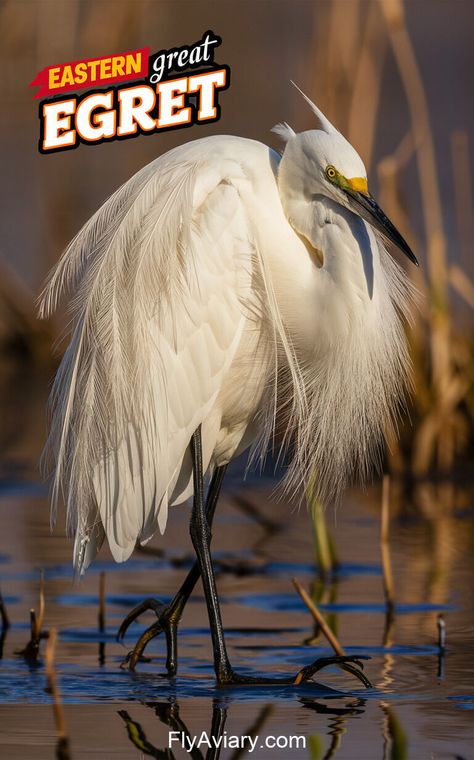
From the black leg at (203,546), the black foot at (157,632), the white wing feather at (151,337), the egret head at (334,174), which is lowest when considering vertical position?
the black foot at (157,632)

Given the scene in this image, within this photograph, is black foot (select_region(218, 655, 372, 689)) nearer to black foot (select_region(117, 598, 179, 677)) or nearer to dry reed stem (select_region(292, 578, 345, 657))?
dry reed stem (select_region(292, 578, 345, 657))

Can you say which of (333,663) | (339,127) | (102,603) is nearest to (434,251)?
(339,127)

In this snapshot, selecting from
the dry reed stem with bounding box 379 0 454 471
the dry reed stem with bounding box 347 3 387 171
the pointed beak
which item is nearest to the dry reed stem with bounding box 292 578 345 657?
the pointed beak

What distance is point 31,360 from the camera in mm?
11836

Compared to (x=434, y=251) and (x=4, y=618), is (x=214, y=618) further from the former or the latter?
(x=434, y=251)

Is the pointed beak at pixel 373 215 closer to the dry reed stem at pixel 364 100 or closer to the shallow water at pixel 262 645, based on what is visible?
the shallow water at pixel 262 645

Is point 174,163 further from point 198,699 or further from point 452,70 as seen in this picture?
point 452,70

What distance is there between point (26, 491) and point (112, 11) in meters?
4.69

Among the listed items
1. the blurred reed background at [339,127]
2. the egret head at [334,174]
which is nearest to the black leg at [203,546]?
the egret head at [334,174]

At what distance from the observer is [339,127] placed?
7.37 metres

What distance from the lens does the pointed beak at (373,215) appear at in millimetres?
4258

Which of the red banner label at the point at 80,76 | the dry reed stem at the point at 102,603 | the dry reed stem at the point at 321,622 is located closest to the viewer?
the dry reed stem at the point at 321,622

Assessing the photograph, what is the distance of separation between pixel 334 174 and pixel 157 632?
148 cm

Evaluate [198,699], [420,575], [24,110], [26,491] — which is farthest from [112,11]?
[198,699]
